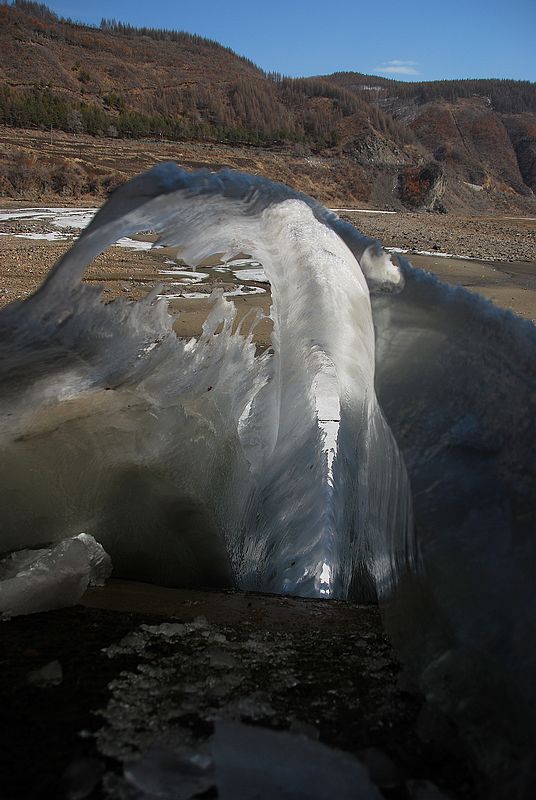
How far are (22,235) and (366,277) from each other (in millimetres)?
15394

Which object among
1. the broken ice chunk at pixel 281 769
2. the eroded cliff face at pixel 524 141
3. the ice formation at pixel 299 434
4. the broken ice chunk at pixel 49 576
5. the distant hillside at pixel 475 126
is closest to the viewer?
the broken ice chunk at pixel 281 769

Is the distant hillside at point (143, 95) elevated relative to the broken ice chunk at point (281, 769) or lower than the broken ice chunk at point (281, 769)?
elevated

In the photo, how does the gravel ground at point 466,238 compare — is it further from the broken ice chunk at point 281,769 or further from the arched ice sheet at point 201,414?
the broken ice chunk at point 281,769

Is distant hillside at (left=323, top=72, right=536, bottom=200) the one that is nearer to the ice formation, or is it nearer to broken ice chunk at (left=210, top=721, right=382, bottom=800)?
the ice formation

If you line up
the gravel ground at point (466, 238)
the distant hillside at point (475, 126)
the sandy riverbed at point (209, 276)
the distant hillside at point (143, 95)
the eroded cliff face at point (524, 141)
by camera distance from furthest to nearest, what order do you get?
the eroded cliff face at point (524, 141) < the distant hillside at point (475, 126) < the distant hillside at point (143, 95) < the gravel ground at point (466, 238) < the sandy riverbed at point (209, 276)

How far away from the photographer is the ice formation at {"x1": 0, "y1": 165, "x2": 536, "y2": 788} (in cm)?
110

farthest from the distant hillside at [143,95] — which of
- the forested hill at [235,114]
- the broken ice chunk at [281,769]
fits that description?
the broken ice chunk at [281,769]

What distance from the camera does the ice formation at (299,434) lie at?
3.62 feet

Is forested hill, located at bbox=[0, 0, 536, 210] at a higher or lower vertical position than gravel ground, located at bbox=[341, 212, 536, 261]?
higher

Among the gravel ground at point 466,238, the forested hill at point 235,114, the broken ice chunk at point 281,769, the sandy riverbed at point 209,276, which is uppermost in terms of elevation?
the forested hill at point 235,114

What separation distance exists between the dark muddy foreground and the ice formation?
0.09m

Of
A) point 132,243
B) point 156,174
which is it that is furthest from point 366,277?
point 132,243

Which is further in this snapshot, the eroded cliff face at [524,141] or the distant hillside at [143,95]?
the eroded cliff face at [524,141]

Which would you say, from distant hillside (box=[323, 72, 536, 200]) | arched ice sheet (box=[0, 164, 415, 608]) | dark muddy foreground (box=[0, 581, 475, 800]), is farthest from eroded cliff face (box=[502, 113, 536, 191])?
dark muddy foreground (box=[0, 581, 475, 800])
